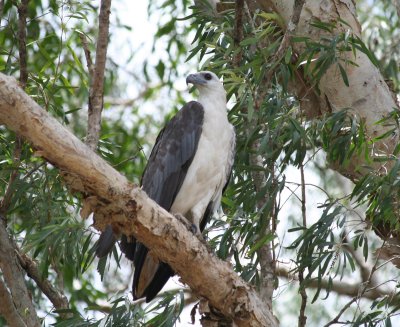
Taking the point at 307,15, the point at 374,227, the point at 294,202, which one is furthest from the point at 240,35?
the point at 294,202

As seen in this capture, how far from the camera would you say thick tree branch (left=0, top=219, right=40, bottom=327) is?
193 inches

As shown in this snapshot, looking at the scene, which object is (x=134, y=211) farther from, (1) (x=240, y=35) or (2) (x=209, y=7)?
(2) (x=209, y=7)

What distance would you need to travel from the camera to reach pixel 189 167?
5.30 meters

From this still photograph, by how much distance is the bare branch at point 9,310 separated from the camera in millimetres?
4891

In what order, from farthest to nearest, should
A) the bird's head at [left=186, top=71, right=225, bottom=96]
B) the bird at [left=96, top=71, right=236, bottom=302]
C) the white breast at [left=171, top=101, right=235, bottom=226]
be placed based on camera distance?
1. the bird's head at [left=186, top=71, right=225, bottom=96]
2. the white breast at [left=171, top=101, right=235, bottom=226]
3. the bird at [left=96, top=71, right=236, bottom=302]

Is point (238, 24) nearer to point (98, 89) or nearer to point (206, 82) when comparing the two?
point (206, 82)

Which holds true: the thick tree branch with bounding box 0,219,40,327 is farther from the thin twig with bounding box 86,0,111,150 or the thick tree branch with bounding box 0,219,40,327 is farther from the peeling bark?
the peeling bark

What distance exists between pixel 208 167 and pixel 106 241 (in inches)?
37.3

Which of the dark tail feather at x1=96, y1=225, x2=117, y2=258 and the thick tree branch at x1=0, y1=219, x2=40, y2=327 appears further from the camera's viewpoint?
the thick tree branch at x1=0, y1=219, x2=40, y2=327

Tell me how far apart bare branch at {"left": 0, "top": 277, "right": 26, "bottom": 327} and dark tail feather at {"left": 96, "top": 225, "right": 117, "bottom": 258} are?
0.63 m

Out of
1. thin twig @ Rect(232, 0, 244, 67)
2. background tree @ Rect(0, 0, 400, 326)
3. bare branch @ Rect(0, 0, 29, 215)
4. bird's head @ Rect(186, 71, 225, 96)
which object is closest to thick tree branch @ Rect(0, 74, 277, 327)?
background tree @ Rect(0, 0, 400, 326)

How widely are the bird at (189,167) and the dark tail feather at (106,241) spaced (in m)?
0.43

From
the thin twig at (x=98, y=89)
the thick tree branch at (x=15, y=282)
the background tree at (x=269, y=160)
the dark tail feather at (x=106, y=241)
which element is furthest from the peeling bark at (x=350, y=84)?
the thick tree branch at (x=15, y=282)

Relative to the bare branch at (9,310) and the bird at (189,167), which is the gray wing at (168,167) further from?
the bare branch at (9,310)
